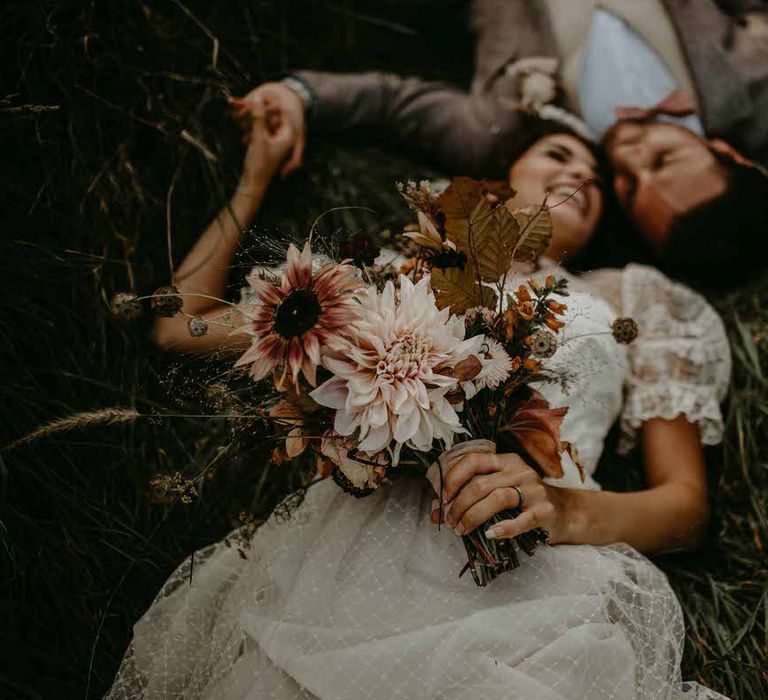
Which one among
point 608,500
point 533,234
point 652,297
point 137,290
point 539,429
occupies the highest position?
point 533,234

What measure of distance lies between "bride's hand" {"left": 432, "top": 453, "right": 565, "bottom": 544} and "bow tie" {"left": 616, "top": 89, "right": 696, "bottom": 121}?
1074 millimetres

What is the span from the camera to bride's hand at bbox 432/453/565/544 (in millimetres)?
1056

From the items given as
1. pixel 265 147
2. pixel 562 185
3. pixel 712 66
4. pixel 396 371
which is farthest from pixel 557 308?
pixel 712 66

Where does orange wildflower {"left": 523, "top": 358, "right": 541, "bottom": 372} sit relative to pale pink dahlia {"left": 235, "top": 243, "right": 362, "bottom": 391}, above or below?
below

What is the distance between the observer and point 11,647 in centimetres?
140

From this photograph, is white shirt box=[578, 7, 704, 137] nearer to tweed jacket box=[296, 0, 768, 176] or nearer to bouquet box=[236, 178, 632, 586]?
tweed jacket box=[296, 0, 768, 176]

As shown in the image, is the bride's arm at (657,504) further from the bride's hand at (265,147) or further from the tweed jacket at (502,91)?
the bride's hand at (265,147)

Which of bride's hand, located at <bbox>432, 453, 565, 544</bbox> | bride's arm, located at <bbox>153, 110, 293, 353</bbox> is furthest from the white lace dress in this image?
bride's arm, located at <bbox>153, 110, 293, 353</bbox>

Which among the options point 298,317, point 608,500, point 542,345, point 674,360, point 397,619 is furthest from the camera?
point 674,360

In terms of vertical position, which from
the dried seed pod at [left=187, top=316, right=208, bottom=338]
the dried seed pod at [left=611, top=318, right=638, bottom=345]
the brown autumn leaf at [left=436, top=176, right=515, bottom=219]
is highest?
the brown autumn leaf at [left=436, top=176, right=515, bottom=219]

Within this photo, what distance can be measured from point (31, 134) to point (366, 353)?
3.76ft

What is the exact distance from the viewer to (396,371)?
0.90m

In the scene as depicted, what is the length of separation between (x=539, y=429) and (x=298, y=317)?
1.36 feet

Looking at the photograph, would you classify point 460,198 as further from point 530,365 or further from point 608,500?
point 608,500
